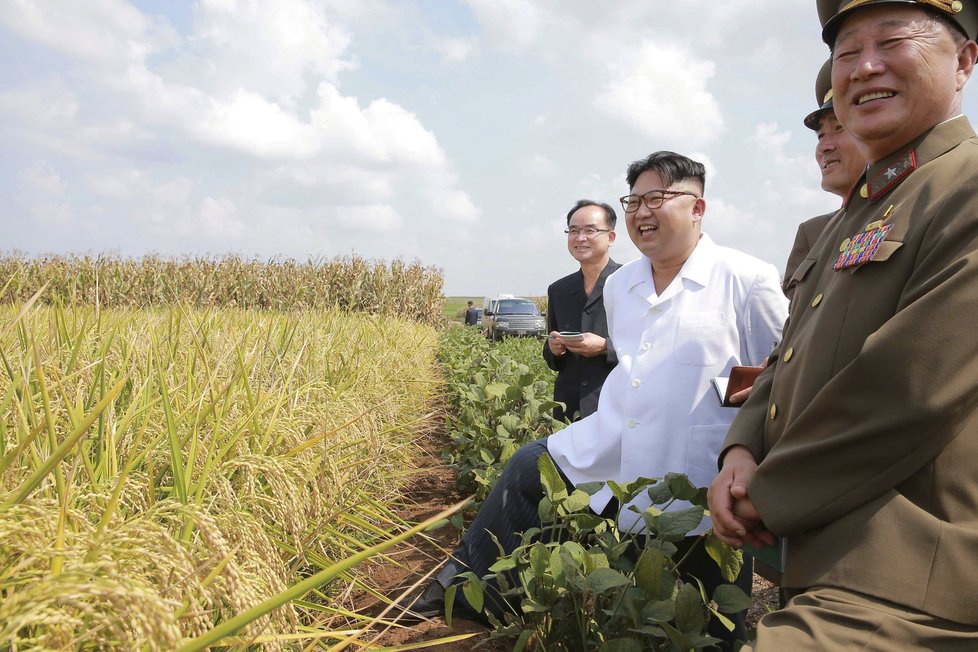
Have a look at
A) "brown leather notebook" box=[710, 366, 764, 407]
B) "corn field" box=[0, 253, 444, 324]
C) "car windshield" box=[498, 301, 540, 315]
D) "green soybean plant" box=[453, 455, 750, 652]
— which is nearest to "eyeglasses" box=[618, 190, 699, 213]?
"brown leather notebook" box=[710, 366, 764, 407]

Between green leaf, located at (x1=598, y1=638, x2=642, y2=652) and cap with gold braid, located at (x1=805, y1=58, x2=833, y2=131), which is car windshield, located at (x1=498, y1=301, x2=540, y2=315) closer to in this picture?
cap with gold braid, located at (x1=805, y1=58, x2=833, y2=131)

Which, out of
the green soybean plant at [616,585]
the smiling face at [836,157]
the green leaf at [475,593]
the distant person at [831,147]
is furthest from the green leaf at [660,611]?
the smiling face at [836,157]

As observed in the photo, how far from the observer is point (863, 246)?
1.42 metres

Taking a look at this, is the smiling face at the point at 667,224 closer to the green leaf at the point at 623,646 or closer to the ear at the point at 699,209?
the ear at the point at 699,209

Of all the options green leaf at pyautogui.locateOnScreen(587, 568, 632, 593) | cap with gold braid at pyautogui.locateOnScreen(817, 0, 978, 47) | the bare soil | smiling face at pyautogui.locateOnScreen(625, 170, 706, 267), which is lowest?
the bare soil

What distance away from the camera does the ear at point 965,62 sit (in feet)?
4.70

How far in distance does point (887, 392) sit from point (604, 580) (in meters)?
0.90

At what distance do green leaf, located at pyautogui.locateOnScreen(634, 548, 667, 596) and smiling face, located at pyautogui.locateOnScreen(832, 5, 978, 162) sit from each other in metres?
1.14

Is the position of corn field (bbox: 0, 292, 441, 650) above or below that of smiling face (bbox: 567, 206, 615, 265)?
below

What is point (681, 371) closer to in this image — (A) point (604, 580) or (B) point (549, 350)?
(A) point (604, 580)

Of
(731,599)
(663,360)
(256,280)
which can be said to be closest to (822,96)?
(663,360)

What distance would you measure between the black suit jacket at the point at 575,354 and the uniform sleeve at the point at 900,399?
2.57 meters

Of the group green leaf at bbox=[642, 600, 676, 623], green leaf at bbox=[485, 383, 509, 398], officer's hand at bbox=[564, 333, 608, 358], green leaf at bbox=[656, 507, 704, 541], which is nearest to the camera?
green leaf at bbox=[642, 600, 676, 623]

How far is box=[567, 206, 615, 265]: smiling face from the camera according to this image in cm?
438
